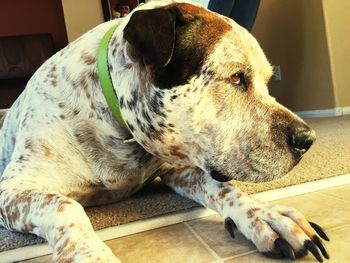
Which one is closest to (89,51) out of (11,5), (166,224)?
(166,224)

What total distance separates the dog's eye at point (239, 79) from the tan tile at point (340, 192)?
51cm

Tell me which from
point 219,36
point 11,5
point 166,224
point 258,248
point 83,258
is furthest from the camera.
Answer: point 11,5

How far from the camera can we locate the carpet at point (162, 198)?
3.92 ft

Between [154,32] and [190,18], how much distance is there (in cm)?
14

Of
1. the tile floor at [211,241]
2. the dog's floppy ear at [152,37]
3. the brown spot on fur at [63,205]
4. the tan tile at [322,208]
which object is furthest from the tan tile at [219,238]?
the dog's floppy ear at [152,37]

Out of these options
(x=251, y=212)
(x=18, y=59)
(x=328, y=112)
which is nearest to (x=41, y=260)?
(x=251, y=212)

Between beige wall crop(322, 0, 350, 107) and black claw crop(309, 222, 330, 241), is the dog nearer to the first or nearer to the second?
black claw crop(309, 222, 330, 241)

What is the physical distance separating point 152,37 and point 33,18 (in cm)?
482

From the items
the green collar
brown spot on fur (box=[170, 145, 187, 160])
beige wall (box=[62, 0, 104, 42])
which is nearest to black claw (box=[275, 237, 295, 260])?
brown spot on fur (box=[170, 145, 187, 160])

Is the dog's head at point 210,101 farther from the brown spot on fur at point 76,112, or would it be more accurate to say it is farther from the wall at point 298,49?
the wall at point 298,49

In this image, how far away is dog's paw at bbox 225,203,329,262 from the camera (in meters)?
0.89

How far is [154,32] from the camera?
3.23ft

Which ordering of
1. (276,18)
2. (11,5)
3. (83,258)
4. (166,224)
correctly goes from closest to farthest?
(83,258)
(166,224)
(276,18)
(11,5)

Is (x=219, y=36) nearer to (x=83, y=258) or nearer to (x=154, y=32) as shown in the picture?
(x=154, y=32)
